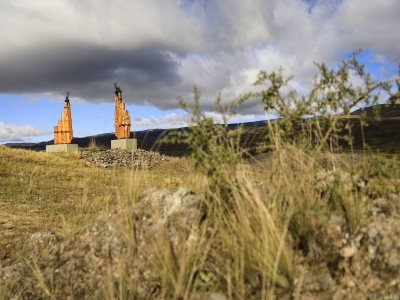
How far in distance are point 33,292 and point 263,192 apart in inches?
95.6

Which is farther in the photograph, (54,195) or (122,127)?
(122,127)

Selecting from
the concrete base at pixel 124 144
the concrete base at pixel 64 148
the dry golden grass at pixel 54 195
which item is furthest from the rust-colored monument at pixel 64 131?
the dry golden grass at pixel 54 195

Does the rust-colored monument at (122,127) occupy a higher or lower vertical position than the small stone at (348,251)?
higher

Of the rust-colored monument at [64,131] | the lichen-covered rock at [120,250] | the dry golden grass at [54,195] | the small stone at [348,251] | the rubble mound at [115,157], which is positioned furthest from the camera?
the rust-colored monument at [64,131]

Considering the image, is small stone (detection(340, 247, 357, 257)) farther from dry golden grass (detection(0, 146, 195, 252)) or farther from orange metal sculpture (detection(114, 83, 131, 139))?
orange metal sculpture (detection(114, 83, 131, 139))

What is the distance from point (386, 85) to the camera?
363 centimetres

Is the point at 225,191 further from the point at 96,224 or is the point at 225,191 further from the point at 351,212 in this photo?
the point at 96,224

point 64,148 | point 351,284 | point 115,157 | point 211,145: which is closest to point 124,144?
point 115,157

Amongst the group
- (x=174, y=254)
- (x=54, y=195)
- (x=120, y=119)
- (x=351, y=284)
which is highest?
(x=120, y=119)

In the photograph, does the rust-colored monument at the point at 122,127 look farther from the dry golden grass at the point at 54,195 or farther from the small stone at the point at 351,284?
the small stone at the point at 351,284

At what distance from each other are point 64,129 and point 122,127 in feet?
13.7

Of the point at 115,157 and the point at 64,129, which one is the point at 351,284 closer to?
the point at 115,157

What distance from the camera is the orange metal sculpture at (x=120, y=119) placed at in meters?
26.1

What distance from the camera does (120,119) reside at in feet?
86.9
